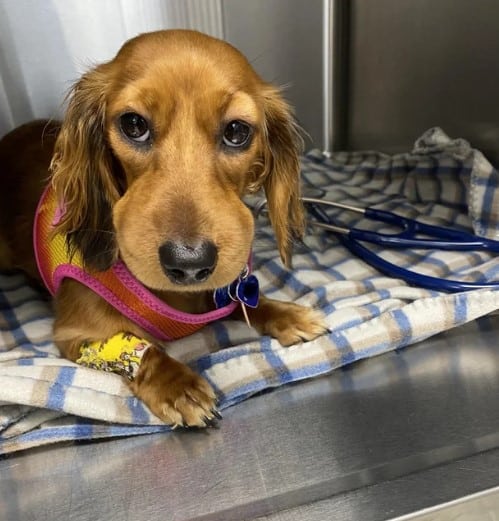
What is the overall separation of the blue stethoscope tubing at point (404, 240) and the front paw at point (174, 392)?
50 centimetres

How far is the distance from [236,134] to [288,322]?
0.34 meters

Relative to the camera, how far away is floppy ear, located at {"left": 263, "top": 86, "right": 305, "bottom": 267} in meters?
1.13

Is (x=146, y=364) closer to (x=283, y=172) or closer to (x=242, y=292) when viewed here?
(x=242, y=292)

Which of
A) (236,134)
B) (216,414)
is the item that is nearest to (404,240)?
(236,134)

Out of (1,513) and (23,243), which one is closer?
(1,513)

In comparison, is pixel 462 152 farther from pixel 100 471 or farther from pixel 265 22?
pixel 100 471

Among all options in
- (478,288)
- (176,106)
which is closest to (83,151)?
(176,106)

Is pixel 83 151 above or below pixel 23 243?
above

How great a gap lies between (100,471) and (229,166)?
0.47m

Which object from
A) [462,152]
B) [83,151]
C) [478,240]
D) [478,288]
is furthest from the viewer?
[462,152]

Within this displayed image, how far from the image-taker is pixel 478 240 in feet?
4.30

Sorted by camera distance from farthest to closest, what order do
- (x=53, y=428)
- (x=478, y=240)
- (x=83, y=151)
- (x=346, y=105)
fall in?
(x=346, y=105)
(x=478, y=240)
(x=83, y=151)
(x=53, y=428)

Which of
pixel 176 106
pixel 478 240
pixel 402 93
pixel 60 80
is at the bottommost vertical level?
pixel 478 240

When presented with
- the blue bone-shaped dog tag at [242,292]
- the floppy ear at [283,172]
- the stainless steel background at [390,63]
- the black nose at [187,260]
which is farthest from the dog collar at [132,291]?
the stainless steel background at [390,63]
